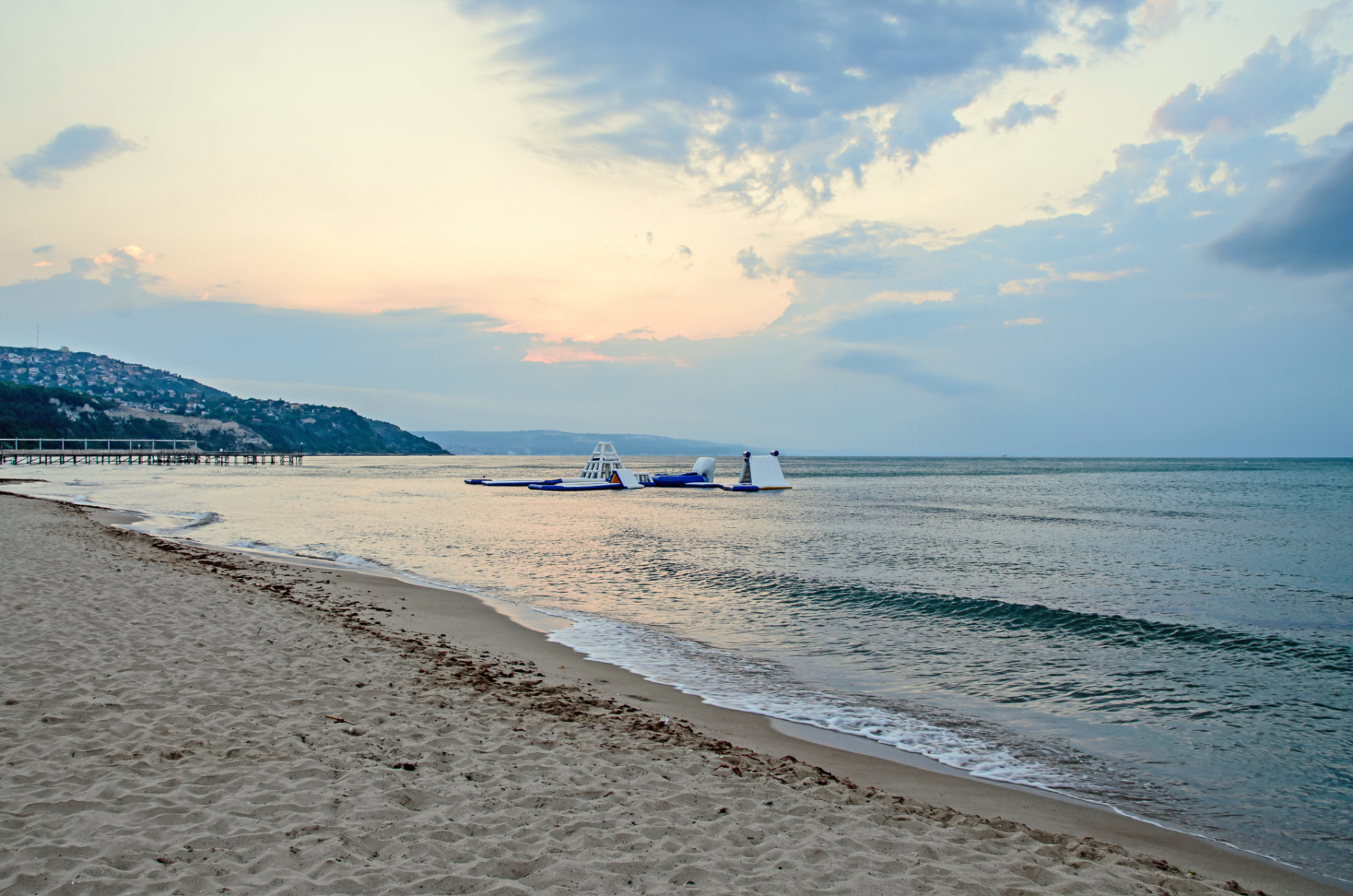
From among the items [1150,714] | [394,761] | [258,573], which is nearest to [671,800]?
[394,761]

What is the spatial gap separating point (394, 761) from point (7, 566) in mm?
11698

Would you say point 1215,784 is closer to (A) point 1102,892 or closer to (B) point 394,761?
(A) point 1102,892

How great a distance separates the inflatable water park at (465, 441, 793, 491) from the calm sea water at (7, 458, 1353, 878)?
24.5 metres

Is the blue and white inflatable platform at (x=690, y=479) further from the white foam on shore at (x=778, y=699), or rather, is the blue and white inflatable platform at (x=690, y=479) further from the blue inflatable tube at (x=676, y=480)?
the white foam on shore at (x=778, y=699)

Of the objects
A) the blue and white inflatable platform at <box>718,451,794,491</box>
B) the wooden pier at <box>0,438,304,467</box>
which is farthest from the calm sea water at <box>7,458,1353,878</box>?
the wooden pier at <box>0,438,304,467</box>

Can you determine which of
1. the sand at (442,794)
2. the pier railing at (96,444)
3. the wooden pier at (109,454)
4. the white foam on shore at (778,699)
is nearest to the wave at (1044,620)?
the white foam on shore at (778,699)

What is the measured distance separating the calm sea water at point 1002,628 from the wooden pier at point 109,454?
4290 inches

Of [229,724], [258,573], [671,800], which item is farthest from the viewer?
[258,573]

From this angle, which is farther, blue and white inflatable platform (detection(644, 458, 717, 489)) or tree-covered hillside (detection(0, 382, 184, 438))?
tree-covered hillside (detection(0, 382, 184, 438))

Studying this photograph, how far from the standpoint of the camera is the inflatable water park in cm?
5812

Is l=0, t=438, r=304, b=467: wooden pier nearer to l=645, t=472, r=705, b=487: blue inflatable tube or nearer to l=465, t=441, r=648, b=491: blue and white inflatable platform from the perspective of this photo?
l=465, t=441, r=648, b=491: blue and white inflatable platform

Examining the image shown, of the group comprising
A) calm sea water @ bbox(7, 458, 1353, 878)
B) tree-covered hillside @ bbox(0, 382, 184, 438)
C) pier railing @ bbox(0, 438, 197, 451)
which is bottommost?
calm sea water @ bbox(7, 458, 1353, 878)

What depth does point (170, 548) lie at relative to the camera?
16922 millimetres

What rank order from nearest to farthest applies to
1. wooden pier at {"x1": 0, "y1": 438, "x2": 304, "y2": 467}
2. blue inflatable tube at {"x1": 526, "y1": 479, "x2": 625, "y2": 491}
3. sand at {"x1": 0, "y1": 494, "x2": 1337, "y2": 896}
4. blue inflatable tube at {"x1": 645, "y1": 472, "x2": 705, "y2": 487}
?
sand at {"x1": 0, "y1": 494, "x2": 1337, "y2": 896}
blue inflatable tube at {"x1": 526, "y1": 479, "x2": 625, "y2": 491}
blue inflatable tube at {"x1": 645, "y1": 472, "x2": 705, "y2": 487}
wooden pier at {"x1": 0, "y1": 438, "x2": 304, "y2": 467}
